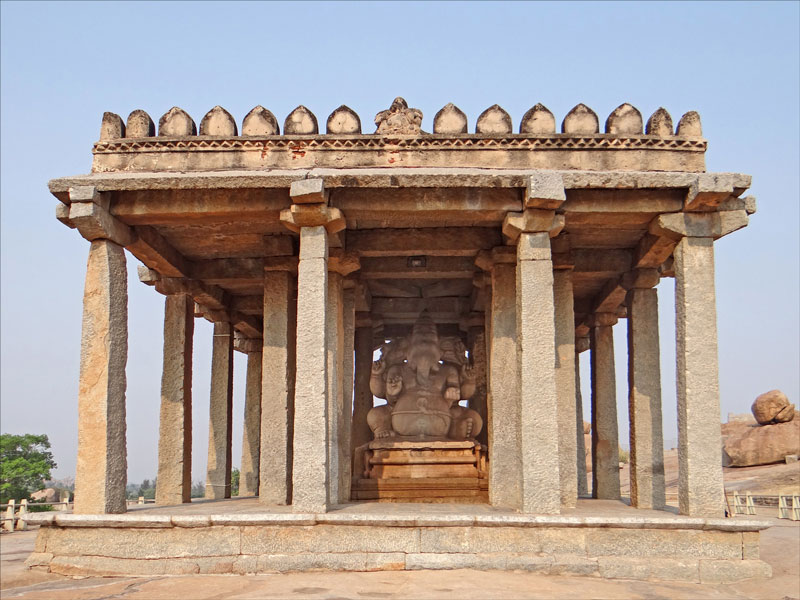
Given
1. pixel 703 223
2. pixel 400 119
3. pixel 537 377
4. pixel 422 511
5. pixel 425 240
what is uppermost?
pixel 400 119

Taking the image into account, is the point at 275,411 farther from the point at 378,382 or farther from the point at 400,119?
the point at 400,119

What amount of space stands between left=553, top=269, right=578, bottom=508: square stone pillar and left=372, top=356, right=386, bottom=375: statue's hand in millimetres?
4571

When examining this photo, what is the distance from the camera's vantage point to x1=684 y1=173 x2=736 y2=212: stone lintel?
11.4 m

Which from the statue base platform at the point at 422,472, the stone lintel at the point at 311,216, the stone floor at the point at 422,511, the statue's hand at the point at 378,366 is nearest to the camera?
the stone floor at the point at 422,511

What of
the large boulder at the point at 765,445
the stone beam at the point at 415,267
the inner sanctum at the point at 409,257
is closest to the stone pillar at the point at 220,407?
the inner sanctum at the point at 409,257

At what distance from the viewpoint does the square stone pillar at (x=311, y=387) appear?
10945 mm

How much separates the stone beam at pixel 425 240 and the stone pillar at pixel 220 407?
598cm

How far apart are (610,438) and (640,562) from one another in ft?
21.4

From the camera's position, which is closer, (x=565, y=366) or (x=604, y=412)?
(x=565, y=366)

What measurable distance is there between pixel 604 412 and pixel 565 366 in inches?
139

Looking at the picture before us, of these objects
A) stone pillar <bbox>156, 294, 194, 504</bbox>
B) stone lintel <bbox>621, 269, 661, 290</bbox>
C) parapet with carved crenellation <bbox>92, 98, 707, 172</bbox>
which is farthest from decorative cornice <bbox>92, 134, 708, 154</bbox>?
stone pillar <bbox>156, 294, 194, 504</bbox>

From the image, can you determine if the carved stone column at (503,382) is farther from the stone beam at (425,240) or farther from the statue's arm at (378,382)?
the statue's arm at (378,382)

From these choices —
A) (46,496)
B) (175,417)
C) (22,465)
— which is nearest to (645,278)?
(175,417)

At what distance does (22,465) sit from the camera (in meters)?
38.7
